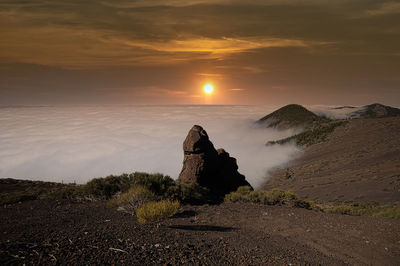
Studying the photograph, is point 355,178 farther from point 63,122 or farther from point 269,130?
point 63,122

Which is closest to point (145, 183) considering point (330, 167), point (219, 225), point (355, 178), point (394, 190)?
point (219, 225)

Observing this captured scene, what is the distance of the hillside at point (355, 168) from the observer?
26817mm

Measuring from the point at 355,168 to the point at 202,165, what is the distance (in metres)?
29.0

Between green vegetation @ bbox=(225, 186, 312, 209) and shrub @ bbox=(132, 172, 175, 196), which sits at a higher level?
shrub @ bbox=(132, 172, 175, 196)

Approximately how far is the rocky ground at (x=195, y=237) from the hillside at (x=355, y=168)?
1489cm

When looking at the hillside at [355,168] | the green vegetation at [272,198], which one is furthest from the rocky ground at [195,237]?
the hillside at [355,168]

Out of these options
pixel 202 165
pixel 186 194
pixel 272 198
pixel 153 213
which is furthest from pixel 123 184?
pixel 272 198

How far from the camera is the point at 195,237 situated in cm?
762

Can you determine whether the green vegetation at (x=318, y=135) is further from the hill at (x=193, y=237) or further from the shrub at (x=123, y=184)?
the hill at (x=193, y=237)

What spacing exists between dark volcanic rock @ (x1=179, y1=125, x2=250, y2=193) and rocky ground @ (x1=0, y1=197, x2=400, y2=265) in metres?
7.72

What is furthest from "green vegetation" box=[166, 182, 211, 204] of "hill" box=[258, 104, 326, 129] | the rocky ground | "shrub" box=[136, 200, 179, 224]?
"hill" box=[258, 104, 326, 129]

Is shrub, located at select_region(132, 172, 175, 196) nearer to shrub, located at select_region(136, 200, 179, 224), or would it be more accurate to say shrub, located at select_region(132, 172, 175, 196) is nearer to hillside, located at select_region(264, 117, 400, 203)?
→ shrub, located at select_region(136, 200, 179, 224)

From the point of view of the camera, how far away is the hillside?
88.0 feet

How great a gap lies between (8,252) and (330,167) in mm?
47516
